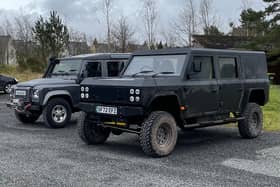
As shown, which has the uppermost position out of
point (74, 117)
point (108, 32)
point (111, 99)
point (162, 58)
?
point (108, 32)

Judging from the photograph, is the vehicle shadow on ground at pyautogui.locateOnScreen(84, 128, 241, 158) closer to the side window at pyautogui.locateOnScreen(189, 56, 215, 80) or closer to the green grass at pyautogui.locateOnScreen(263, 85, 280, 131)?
the green grass at pyautogui.locateOnScreen(263, 85, 280, 131)

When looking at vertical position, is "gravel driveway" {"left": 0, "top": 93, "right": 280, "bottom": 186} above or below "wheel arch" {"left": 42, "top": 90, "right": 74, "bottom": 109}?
below

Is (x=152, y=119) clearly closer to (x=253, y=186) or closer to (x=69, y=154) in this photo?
(x=69, y=154)

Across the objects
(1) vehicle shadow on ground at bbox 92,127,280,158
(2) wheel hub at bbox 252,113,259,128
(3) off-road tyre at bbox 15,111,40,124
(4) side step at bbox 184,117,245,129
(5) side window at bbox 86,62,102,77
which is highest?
(5) side window at bbox 86,62,102,77

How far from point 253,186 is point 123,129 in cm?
287

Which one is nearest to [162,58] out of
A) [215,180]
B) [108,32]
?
[215,180]

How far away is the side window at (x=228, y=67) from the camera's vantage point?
873 cm

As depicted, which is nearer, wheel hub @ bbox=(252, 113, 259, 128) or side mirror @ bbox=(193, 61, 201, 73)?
side mirror @ bbox=(193, 61, 201, 73)

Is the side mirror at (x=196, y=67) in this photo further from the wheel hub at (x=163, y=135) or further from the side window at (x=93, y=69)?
the side window at (x=93, y=69)

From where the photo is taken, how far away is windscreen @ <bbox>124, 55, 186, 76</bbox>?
794cm

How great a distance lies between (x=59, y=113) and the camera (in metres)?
11.1

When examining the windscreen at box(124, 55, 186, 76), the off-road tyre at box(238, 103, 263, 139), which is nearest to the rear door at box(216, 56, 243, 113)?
the off-road tyre at box(238, 103, 263, 139)

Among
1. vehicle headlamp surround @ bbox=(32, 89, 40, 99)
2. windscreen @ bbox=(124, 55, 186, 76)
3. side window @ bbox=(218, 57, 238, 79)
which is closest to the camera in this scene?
windscreen @ bbox=(124, 55, 186, 76)

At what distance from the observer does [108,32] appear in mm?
34656
